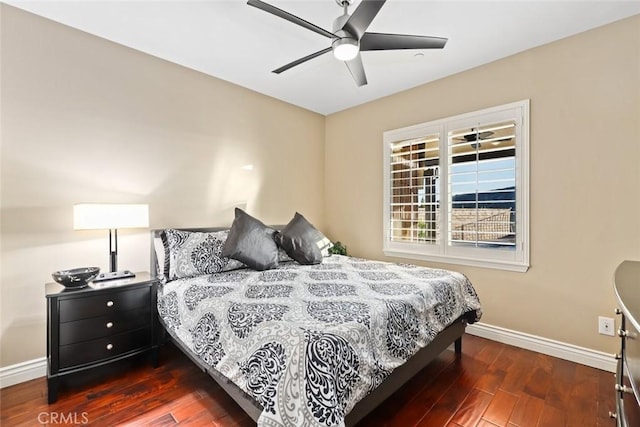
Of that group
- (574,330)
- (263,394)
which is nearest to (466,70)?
(574,330)

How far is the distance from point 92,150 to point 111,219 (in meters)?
0.74

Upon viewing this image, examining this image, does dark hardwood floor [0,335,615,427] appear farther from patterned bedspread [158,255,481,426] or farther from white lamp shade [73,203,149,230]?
white lamp shade [73,203,149,230]

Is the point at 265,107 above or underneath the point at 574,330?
above

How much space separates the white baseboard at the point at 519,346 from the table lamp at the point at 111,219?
2.67 ft

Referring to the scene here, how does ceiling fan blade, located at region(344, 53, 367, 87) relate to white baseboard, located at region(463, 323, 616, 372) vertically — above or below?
above

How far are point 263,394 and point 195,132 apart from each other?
272 cm

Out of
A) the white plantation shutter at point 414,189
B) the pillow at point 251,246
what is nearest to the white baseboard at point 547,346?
the white plantation shutter at point 414,189

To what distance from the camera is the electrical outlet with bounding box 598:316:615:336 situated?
235 centimetres

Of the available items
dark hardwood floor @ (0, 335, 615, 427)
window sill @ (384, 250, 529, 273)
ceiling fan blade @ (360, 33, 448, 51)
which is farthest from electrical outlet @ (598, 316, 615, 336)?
ceiling fan blade @ (360, 33, 448, 51)

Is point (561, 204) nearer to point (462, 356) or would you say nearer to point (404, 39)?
point (462, 356)

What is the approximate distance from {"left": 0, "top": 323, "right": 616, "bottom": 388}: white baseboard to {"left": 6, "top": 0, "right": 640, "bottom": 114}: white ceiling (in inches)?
105

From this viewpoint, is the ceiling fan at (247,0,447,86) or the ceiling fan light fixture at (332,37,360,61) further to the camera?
the ceiling fan light fixture at (332,37,360,61)

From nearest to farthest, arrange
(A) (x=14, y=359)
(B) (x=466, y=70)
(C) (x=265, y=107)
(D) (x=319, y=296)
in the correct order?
1. (D) (x=319, y=296)
2. (A) (x=14, y=359)
3. (B) (x=466, y=70)
4. (C) (x=265, y=107)

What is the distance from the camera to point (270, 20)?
Answer: 2.33 m
